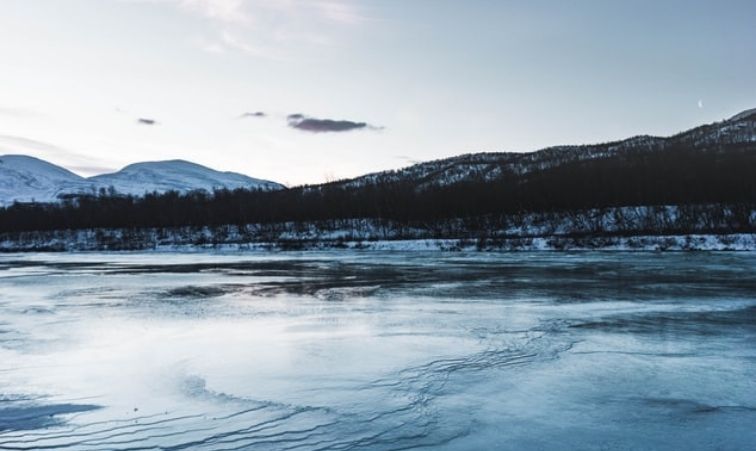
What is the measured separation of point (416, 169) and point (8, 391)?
188 m

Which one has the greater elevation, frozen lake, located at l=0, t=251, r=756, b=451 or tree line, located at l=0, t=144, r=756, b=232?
tree line, located at l=0, t=144, r=756, b=232

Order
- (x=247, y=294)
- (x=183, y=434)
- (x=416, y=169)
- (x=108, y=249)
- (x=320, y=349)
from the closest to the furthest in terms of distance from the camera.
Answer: (x=183, y=434)
(x=320, y=349)
(x=247, y=294)
(x=108, y=249)
(x=416, y=169)

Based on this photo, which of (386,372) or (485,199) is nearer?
(386,372)

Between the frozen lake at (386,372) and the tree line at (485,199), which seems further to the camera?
the tree line at (485,199)

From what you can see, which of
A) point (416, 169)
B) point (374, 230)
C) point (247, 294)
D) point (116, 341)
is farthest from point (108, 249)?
point (416, 169)

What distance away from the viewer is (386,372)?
7.62 m

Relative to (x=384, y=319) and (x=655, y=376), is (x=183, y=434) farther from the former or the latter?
(x=384, y=319)

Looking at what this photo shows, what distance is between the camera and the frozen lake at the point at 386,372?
5281 millimetres

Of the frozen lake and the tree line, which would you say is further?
the tree line

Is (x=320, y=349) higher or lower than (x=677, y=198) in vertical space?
lower

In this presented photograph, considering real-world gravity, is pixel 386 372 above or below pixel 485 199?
below

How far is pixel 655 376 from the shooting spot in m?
7.14

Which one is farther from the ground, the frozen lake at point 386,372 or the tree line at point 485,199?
the tree line at point 485,199

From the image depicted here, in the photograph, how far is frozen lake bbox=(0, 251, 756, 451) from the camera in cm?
528
